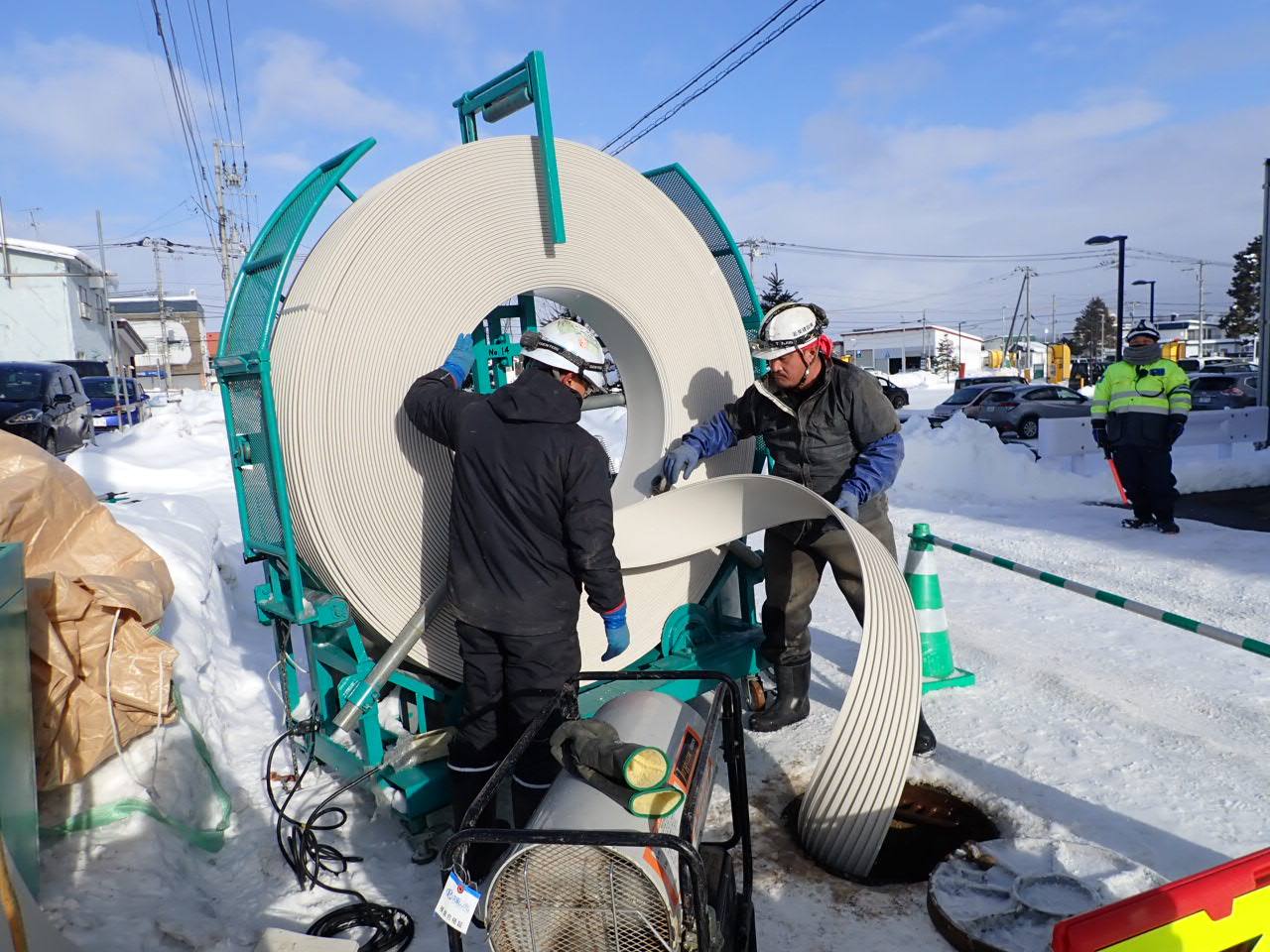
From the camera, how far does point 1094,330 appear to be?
70.9 metres

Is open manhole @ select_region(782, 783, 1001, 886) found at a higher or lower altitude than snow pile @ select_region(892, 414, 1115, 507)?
lower

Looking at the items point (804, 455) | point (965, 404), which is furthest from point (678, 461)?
point (965, 404)

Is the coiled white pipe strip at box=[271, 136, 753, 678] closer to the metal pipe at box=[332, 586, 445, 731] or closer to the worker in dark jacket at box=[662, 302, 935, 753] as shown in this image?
the metal pipe at box=[332, 586, 445, 731]

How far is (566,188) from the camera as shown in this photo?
3.59 metres

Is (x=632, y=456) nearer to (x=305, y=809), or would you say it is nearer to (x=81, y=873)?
(x=305, y=809)

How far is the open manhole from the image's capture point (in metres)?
3.13

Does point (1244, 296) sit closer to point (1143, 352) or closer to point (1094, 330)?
point (1094, 330)

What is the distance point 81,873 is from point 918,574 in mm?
3674

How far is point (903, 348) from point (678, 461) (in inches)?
2529

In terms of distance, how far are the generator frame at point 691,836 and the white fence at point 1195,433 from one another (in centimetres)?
925

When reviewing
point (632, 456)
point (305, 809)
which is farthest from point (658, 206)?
point (305, 809)

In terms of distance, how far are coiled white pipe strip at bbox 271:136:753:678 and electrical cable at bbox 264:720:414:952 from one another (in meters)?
0.69

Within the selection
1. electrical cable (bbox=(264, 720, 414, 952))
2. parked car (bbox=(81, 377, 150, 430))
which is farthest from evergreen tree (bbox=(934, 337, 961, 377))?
electrical cable (bbox=(264, 720, 414, 952))

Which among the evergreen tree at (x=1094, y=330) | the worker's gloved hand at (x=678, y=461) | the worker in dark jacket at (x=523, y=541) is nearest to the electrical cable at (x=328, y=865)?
the worker in dark jacket at (x=523, y=541)
